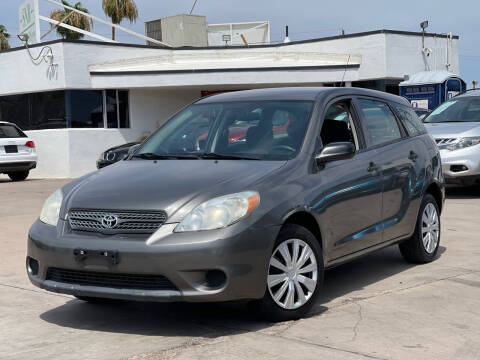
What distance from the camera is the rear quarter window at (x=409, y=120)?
24.0ft

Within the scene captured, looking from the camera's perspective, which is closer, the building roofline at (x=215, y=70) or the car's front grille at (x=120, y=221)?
the car's front grille at (x=120, y=221)

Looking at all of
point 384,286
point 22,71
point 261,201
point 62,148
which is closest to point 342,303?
point 384,286

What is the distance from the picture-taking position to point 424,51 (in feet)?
80.1

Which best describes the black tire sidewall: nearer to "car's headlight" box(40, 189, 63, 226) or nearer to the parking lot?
the parking lot

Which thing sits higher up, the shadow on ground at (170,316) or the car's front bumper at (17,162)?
the car's front bumper at (17,162)

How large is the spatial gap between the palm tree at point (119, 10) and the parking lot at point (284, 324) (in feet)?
118

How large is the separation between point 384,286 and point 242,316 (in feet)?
5.10

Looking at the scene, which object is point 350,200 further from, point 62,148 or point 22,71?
point 22,71

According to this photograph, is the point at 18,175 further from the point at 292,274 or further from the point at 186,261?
the point at 186,261

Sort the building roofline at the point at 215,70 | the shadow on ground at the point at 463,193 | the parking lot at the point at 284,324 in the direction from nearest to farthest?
1. the parking lot at the point at 284,324
2. the shadow on ground at the point at 463,193
3. the building roofline at the point at 215,70

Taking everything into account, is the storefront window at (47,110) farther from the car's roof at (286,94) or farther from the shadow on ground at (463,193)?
the car's roof at (286,94)

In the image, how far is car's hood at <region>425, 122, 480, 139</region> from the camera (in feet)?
41.5

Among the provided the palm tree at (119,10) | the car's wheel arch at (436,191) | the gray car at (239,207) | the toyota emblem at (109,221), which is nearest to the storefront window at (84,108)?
the car's wheel arch at (436,191)

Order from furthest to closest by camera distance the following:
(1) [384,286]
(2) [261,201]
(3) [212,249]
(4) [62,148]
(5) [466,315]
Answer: (4) [62,148] < (1) [384,286] < (5) [466,315] < (2) [261,201] < (3) [212,249]
